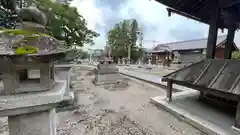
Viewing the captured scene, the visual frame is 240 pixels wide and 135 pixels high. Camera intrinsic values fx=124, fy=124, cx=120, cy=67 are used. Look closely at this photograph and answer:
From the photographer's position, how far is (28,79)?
1.41 metres

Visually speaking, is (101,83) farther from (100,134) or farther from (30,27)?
(30,27)

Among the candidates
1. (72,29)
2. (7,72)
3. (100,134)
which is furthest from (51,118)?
(72,29)

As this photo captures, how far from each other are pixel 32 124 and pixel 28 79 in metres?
0.49

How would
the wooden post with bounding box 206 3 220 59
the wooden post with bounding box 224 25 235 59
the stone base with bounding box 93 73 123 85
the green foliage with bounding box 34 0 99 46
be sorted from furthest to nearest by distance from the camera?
1. the stone base with bounding box 93 73 123 85
2. the green foliage with bounding box 34 0 99 46
3. the wooden post with bounding box 224 25 235 59
4. the wooden post with bounding box 206 3 220 59

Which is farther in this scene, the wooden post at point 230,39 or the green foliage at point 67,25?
the green foliage at point 67,25

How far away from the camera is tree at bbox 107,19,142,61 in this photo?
94.5 feet

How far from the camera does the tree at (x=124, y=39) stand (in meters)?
28.8

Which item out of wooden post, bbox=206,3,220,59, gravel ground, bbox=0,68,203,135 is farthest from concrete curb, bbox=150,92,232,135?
wooden post, bbox=206,3,220,59

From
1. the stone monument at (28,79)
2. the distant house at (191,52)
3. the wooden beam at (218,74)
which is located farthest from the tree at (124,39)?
the stone monument at (28,79)

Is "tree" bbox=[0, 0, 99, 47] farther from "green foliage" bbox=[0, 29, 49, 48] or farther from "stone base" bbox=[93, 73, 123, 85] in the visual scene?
"green foliage" bbox=[0, 29, 49, 48]

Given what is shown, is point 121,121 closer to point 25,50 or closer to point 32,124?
point 32,124

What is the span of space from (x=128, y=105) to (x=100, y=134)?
2.07 metres

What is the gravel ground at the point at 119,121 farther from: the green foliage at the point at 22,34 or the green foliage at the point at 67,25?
the green foliage at the point at 67,25

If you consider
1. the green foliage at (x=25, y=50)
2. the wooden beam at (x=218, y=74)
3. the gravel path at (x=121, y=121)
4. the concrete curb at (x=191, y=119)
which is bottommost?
the gravel path at (x=121, y=121)
